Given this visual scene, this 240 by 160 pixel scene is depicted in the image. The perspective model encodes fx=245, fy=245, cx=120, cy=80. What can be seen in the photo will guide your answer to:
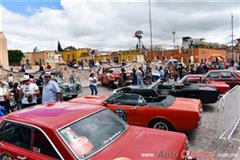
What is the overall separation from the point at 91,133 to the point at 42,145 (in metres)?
0.64

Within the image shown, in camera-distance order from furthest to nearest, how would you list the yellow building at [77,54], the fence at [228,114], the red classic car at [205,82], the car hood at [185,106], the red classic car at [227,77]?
the yellow building at [77,54] → the red classic car at [227,77] → the red classic car at [205,82] → the car hood at [185,106] → the fence at [228,114]

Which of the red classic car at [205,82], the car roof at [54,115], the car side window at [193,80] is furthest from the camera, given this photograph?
the car side window at [193,80]

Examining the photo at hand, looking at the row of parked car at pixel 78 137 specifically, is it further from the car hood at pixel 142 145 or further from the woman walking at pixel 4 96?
the woman walking at pixel 4 96

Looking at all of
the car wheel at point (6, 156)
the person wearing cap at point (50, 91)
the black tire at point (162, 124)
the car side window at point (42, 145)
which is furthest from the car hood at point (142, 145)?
the person wearing cap at point (50, 91)

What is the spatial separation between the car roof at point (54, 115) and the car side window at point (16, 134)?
10cm

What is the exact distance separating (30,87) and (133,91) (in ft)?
10.2

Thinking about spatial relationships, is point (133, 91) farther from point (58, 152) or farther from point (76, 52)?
point (76, 52)

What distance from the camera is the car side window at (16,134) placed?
3297 millimetres

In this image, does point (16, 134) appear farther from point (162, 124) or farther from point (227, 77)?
point (227, 77)

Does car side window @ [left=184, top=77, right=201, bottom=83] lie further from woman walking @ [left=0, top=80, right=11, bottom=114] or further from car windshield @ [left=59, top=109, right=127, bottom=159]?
car windshield @ [left=59, top=109, right=127, bottom=159]

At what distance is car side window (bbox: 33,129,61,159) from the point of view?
302 centimetres

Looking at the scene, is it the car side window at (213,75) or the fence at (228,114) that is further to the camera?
the car side window at (213,75)

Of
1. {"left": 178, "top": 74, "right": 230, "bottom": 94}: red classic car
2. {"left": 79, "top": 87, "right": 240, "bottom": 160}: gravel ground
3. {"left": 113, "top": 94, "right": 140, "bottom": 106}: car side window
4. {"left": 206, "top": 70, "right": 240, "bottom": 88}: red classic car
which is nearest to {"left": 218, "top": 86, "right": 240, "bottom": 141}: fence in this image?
{"left": 79, "top": 87, "right": 240, "bottom": 160}: gravel ground

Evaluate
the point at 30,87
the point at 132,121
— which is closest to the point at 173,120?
the point at 132,121
